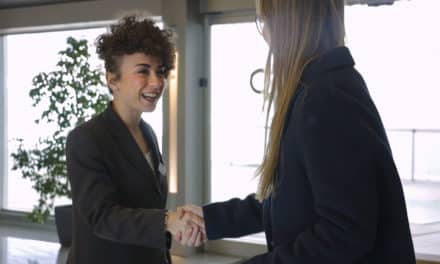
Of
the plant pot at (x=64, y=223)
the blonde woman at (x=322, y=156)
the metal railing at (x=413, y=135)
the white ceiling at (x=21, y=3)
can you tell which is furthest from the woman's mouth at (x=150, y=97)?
the white ceiling at (x=21, y=3)

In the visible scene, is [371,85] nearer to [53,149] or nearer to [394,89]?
[394,89]

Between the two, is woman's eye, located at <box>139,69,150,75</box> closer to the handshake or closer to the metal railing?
the handshake

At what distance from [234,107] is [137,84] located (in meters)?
4.20

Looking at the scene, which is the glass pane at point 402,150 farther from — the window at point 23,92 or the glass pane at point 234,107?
the window at point 23,92

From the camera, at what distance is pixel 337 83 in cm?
122

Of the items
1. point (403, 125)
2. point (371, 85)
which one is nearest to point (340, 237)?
point (371, 85)

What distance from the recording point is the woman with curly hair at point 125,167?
1.77 m

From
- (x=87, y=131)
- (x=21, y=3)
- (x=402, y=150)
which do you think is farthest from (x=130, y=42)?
(x=21, y=3)

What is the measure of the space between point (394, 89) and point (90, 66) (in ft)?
9.45

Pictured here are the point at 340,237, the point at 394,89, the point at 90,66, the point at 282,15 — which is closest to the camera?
the point at 340,237

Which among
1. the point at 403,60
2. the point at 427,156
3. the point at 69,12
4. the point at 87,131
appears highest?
the point at 69,12

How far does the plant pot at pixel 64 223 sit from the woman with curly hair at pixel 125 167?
14.6ft

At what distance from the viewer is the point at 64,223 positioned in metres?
6.34

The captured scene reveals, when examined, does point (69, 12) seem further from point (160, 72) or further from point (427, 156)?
point (160, 72)
